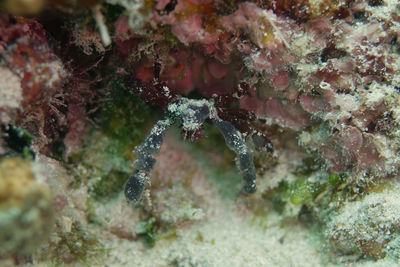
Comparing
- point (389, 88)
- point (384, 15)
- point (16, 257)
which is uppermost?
point (384, 15)

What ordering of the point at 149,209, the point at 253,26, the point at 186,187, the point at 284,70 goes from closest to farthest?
the point at 253,26, the point at 284,70, the point at 149,209, the point at 186,187

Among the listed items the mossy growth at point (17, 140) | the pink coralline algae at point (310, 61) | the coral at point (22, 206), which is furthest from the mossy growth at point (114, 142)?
the coral at point (22, 206)

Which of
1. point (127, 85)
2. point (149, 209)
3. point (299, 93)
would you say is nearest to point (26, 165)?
point (127, 85)

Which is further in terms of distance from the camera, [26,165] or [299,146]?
[299,146]

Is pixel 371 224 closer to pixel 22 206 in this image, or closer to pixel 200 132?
pixel 200 132

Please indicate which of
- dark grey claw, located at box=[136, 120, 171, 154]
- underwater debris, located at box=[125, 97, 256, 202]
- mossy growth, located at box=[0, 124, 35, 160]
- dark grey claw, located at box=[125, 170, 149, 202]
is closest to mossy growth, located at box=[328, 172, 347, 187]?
underwater debris, located at box=[125, 97, 256, 202]

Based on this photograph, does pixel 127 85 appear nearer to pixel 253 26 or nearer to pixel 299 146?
pixel 253 26

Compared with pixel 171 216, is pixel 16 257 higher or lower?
lower
